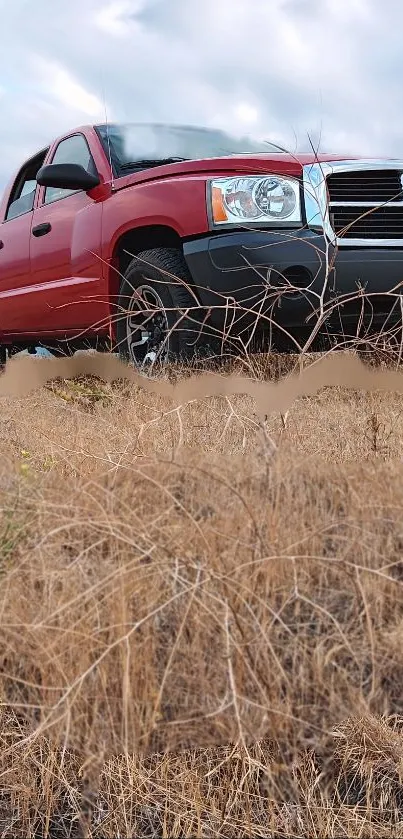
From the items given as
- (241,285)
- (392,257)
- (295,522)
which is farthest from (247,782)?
(392,257)

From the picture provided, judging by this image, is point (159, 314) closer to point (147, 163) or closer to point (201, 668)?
point (147, 163)

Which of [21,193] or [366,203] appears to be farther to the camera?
[21,193]

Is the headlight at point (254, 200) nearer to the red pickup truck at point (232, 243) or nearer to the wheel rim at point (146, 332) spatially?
the red pickup truck at point (232, 243)

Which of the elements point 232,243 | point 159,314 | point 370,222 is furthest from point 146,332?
point 370,222

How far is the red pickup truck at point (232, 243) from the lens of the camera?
4191mm

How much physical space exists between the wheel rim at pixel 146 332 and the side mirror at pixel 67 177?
3.45 ft

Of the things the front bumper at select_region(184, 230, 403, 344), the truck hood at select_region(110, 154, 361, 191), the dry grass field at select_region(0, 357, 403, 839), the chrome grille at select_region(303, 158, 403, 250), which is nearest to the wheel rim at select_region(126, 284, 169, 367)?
the front bumper at select_region(184, 230, 403, 344)

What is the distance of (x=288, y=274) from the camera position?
4211mm

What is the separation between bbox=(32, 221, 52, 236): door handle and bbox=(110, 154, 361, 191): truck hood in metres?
1.59

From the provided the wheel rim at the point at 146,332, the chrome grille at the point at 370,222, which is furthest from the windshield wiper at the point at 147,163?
the chrome grille at the point at 370,222

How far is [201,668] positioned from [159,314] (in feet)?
9.87

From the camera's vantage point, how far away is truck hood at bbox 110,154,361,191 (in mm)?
4387

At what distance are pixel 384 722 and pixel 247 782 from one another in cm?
39

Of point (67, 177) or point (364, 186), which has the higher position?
point (67, 177)
